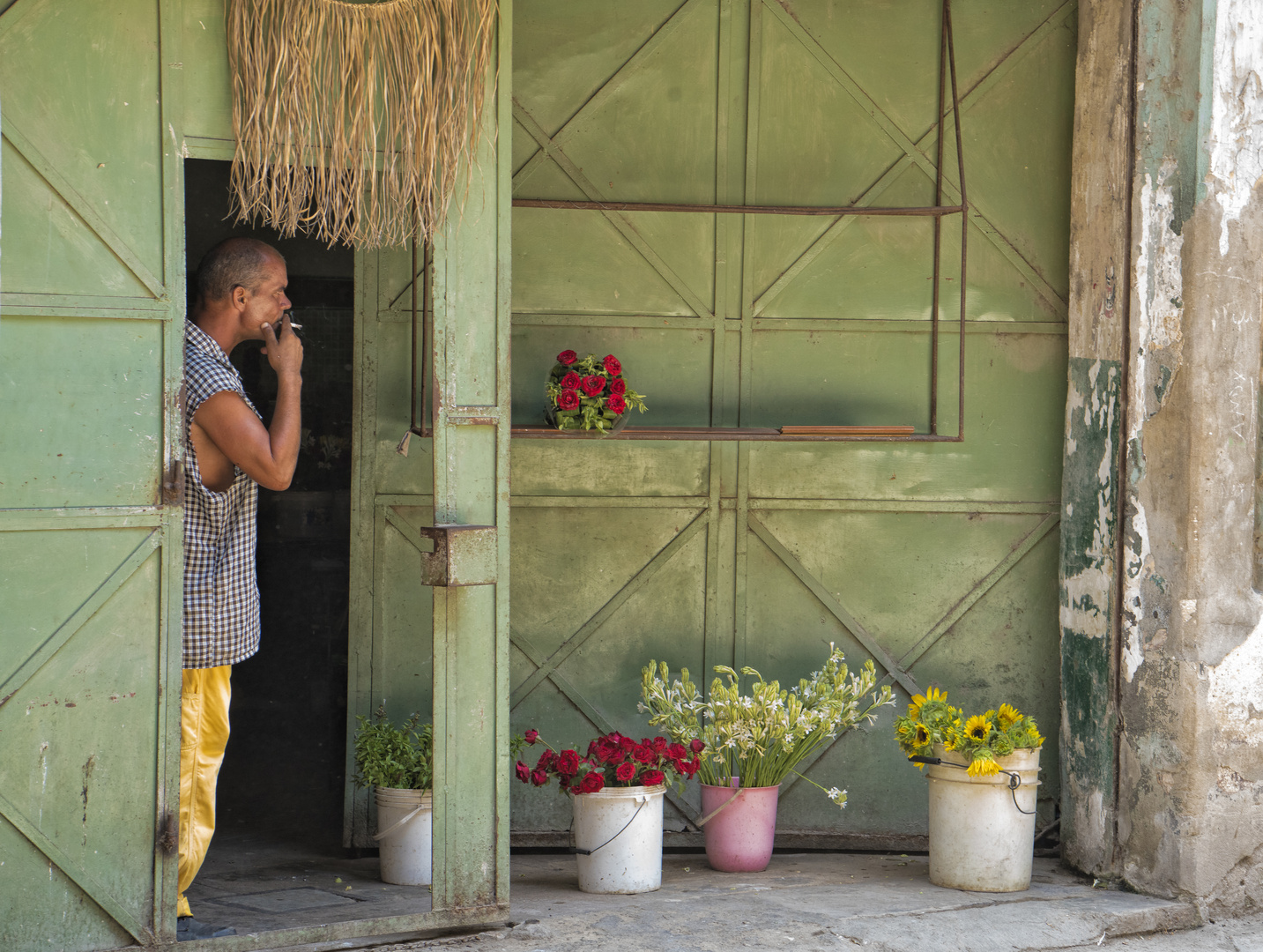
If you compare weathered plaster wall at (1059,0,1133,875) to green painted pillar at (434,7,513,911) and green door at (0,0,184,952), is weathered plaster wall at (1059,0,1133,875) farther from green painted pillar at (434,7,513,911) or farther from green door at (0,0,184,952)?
green door at (0,0,184,952)

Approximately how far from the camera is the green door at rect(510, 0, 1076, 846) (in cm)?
506

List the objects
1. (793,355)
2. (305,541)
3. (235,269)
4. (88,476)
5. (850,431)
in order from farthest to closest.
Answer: (305,541) < (793,355) < (850,431) < (235,269) < (88,476)

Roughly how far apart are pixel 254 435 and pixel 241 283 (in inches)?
22.3

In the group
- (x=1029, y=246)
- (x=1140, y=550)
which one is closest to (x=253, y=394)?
(x=1029, y=246)

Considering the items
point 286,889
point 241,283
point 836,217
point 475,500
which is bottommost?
point 286,889

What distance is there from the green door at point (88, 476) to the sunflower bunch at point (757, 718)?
1.88 metres

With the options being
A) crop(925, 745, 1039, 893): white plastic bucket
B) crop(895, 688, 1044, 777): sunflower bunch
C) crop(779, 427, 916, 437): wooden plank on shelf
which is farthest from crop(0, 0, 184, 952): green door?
crop(925, 745, 1039, 893): white plastic bucket

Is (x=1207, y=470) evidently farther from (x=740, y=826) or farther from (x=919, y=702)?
(x=740, y=826)

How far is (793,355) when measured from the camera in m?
5.16

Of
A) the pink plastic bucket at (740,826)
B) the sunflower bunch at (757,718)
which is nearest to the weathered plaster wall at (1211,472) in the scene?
the sunflower bunch at (757,718)

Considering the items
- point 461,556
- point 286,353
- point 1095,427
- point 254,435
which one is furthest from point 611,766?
point 1095,427

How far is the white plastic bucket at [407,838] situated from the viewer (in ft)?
14.6

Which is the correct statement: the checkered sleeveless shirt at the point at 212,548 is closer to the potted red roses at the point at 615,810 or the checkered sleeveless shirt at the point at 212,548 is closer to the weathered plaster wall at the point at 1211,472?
the potted red roses at the point at 615,810

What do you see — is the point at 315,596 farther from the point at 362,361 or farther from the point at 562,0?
the point at 562,0
